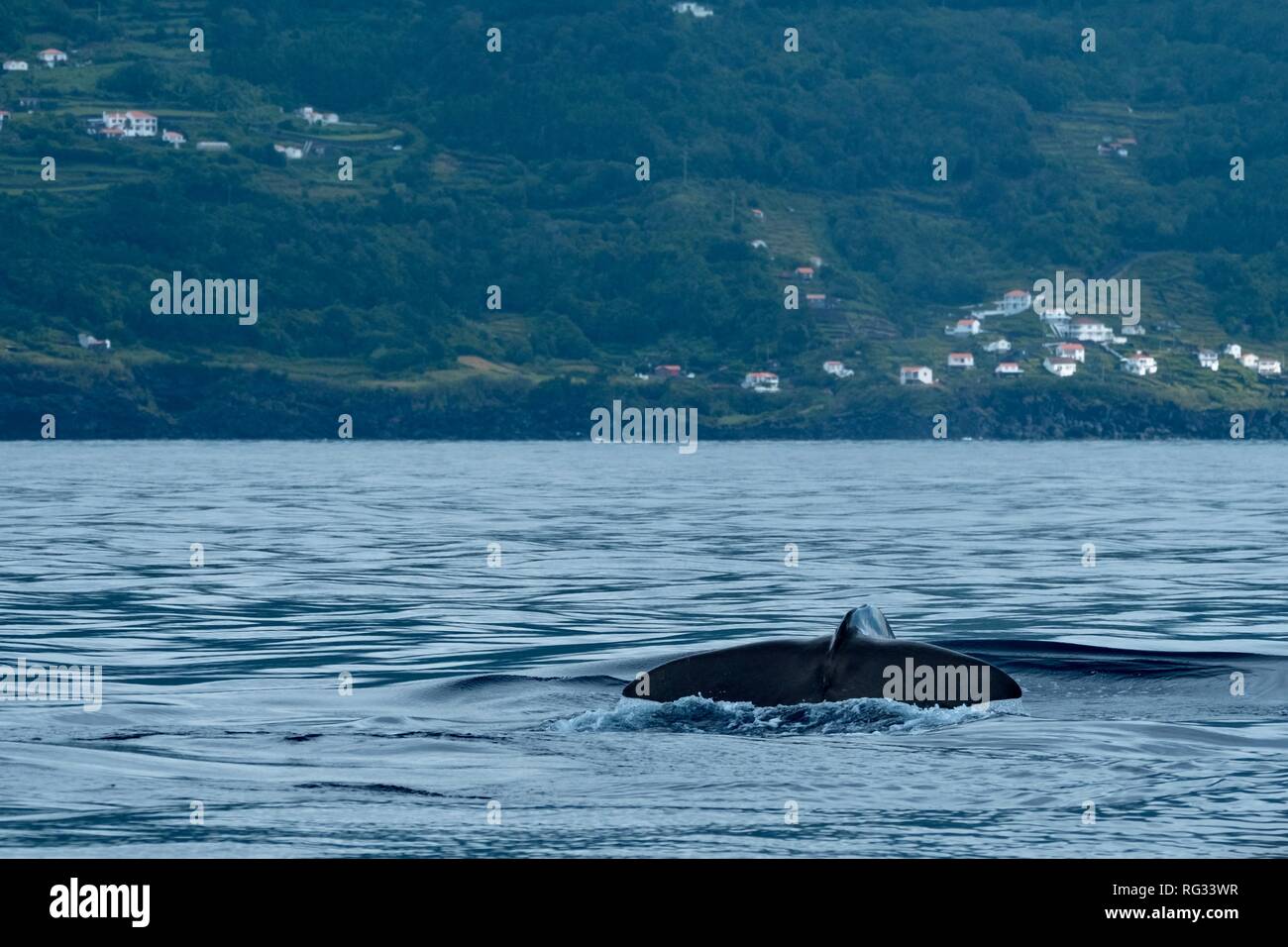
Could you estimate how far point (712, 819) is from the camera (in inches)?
501

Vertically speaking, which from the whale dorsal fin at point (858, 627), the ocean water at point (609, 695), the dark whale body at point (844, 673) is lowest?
the ocean water at point (609, 695)

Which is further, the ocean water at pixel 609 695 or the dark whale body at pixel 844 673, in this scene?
the dark whale body at pixel 844 673

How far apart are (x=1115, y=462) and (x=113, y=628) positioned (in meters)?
114

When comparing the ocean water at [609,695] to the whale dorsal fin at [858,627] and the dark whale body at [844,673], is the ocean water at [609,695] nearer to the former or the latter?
the dark whale body at [844,673]

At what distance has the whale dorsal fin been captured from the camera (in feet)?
53.0

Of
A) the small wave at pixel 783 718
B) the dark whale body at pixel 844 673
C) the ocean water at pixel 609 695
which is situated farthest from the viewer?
the dark whale body at pixel 844 673

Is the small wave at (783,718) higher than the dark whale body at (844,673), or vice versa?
the dark whale body at (844,673)

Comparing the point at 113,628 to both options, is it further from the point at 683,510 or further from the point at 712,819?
the point at 683,510

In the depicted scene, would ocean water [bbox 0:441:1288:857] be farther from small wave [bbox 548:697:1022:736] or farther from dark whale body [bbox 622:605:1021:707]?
dark whale body [bbox 622:605:1021:707]

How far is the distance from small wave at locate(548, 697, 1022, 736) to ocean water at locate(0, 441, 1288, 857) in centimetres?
3

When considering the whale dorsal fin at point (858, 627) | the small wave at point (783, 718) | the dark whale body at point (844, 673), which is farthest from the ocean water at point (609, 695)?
the whale dorsal fin at point (858, 627)

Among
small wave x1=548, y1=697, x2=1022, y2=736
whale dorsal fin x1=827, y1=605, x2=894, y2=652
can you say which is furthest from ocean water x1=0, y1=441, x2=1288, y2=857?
whale dorsal fin x1=827, y1=605, x2=894, y2=652

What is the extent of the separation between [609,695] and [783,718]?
3.59 m

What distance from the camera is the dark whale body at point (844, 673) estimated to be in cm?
1605
